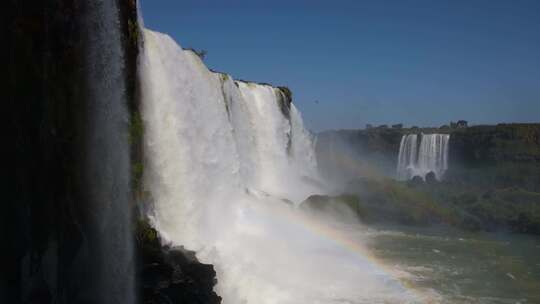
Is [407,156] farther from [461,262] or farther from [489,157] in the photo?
[461,262]

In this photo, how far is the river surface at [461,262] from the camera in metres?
12.0

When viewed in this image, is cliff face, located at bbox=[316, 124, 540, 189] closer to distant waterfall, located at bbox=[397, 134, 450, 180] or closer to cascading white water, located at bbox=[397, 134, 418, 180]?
distant waterfall, located at bbox=[397, 134, 450, 180]

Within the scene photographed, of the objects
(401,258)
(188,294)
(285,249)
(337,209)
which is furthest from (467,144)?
(188,294)

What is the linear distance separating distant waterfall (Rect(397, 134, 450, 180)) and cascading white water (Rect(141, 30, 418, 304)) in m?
17.9

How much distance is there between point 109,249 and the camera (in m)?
8.34

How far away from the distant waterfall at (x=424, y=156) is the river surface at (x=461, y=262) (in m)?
13.2

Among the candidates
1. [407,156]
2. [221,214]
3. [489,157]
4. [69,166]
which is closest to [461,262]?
[221,214]

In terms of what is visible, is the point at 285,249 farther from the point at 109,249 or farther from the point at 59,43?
the point at 59,43

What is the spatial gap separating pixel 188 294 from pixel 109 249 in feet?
4.51

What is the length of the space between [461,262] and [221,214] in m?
6.45

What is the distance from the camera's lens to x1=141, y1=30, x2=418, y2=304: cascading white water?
A: 10766 millimetres

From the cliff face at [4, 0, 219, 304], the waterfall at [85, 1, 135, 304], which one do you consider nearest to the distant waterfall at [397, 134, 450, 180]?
the cliff face at [4, 0, 219, 304]

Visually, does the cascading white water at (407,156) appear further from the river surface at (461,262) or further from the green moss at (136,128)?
the green moss at (136,128)

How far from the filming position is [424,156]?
112 ft
